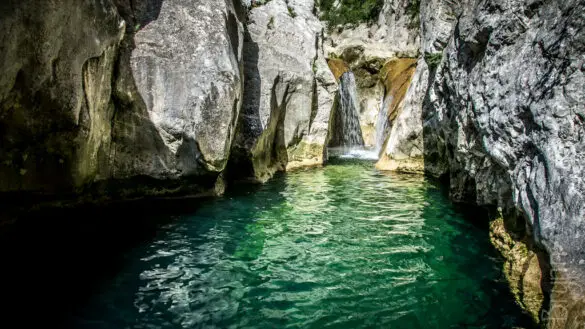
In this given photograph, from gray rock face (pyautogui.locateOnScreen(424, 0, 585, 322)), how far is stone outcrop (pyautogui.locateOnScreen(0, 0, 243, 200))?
5767mm

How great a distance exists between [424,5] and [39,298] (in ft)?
59.3

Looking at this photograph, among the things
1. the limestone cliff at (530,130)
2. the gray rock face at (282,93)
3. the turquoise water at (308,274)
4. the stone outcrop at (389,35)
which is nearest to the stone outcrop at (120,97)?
the turquoise water at (308,274)

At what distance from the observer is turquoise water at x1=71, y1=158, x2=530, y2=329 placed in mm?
4457

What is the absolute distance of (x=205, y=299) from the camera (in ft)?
15.9

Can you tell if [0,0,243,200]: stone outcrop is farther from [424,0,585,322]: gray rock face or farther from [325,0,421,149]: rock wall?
[325,0,421,149]: rock wall

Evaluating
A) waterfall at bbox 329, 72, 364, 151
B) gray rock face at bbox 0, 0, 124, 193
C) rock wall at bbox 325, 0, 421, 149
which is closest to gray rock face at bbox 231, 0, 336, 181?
gray rock face at bbox 0, 0, 124, 193

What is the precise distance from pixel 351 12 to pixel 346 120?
1494 centimetres

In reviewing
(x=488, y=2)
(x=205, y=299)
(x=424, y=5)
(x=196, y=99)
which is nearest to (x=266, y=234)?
(x=205, y=299)

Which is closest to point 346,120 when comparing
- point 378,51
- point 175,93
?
point 378,51

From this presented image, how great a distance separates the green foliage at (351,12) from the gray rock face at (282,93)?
57.4 ft

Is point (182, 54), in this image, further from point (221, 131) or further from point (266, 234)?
point (266, 234)

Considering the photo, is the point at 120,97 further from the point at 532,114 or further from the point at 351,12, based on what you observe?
the point at 351,12

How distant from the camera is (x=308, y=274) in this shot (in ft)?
18.4

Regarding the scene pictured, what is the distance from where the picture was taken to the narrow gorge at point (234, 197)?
171 inches
